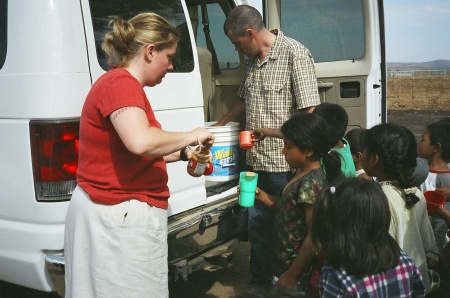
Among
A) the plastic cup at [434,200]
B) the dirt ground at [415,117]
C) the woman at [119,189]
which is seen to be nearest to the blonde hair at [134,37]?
the woman at [119,189]

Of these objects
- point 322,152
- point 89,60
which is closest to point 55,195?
point 89,60

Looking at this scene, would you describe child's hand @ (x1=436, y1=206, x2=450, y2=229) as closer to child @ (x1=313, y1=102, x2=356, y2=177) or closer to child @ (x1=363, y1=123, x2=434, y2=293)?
child @ (x1=363, y1=123, x2=434, y2=293)

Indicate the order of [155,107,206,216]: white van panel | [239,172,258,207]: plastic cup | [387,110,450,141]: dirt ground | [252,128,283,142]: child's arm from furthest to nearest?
[387,110,450,141]: dirt ground < [252,128,283,142]: child's arm < [155,107,206,216]: white van panel < [239,172,258,207]: plastic cup

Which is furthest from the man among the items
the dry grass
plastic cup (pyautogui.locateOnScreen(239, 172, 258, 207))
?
the dry grass

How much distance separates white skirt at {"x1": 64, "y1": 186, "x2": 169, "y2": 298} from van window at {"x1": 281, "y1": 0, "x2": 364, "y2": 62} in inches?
99.4

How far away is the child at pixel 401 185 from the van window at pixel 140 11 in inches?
47.5

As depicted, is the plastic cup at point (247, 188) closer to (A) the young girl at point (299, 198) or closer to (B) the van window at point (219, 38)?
(A) the young girl at point (299, 198)

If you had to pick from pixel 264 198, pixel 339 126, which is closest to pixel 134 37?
pixel 264 198

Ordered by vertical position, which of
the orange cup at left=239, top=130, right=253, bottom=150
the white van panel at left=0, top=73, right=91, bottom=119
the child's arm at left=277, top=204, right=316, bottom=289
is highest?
the white van panel at left=0, top=73, right=91, bottom=119

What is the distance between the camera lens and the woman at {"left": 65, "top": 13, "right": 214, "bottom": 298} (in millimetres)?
2094

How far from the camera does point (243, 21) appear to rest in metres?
3.32

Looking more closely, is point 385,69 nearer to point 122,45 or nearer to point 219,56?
point 219,56

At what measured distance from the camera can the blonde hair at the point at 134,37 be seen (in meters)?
2.10

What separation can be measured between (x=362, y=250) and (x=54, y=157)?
1485mm
